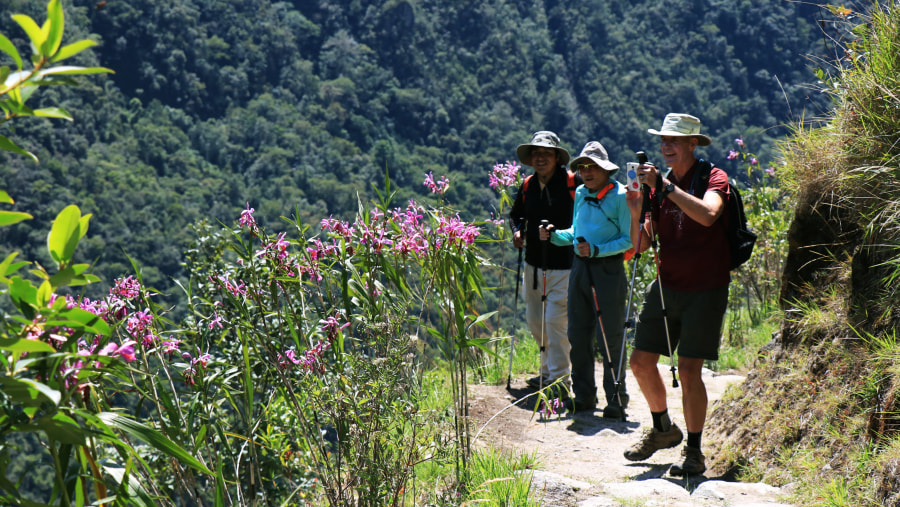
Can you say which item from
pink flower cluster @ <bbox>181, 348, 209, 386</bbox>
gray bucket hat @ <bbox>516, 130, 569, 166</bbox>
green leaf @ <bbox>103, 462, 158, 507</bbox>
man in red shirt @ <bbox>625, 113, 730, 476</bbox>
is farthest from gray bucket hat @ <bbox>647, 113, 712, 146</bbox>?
green leaf @ <bbox>103, 462, 158, 507</bbox>

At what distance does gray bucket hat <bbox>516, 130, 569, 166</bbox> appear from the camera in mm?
4922

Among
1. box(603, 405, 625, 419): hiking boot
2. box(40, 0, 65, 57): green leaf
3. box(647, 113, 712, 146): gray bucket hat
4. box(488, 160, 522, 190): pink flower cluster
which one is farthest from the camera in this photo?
box(488, 160, 522, 190): pink flower cluster

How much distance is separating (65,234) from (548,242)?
4075 millimetres

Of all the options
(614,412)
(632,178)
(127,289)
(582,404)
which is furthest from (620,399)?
(127,289)

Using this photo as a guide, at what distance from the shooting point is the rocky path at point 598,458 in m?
3.03

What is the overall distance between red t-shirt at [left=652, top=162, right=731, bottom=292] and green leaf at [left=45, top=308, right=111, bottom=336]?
2.76m

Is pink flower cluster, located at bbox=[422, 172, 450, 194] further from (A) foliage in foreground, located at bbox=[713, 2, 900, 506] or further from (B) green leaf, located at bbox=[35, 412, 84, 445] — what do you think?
(B) green leaf, located at bbox=[35, 412, 84, 445]

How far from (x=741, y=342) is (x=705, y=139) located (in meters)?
3.62

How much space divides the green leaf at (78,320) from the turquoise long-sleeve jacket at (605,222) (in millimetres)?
3567

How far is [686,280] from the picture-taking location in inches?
137

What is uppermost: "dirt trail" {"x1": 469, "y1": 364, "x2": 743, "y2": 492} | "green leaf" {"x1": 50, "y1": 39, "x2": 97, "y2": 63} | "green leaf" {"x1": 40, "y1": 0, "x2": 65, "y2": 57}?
"green leaf" {"x1": 40, "y1": 0, "x2": 65, "y2": 57}

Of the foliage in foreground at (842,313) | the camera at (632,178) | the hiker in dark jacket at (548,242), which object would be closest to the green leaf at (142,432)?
the foliage in foreground at (842,313)

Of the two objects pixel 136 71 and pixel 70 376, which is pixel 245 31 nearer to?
pixel 136 71

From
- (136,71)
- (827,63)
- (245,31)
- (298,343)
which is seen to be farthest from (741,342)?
(245,31)
